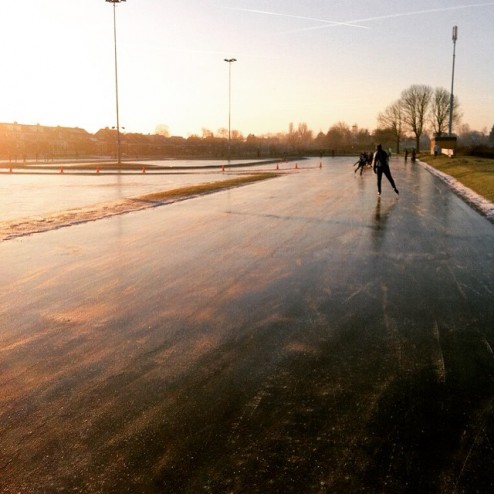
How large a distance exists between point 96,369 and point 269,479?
2.09m

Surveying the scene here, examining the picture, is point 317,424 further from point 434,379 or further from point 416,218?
point 416,218

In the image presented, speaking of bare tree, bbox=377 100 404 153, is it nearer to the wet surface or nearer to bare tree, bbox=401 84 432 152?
bare tree, bbox=401 84 432 152

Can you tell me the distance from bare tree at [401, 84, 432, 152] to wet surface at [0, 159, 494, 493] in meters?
96.9

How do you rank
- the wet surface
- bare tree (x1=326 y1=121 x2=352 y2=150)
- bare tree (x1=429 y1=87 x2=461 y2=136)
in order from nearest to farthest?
the wet surface, bare tree (x1=429 y1=87 x2=461 y2=136), bare tree (x1=326 y1=121 x2=352 y2=150)

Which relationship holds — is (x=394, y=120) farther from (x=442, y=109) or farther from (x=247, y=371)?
(x=247, y=371)

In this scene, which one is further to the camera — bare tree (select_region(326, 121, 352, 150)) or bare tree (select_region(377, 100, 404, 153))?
bare tree (select_region(326, 121, 352, 150))

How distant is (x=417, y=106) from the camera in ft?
322

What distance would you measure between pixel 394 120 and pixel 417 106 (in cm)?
626

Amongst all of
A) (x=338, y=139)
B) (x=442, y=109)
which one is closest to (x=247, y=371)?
(x=442, y=109)

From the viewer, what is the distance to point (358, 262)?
27.1 ft

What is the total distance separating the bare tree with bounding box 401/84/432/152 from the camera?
9738cm

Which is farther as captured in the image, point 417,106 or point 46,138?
point 46,138

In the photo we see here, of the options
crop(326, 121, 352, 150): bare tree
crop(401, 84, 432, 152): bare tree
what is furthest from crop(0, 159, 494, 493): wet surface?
crop(326, 121, 352, 150): bare tree

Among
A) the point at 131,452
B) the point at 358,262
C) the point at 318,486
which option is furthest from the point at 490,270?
the point at 131,452
